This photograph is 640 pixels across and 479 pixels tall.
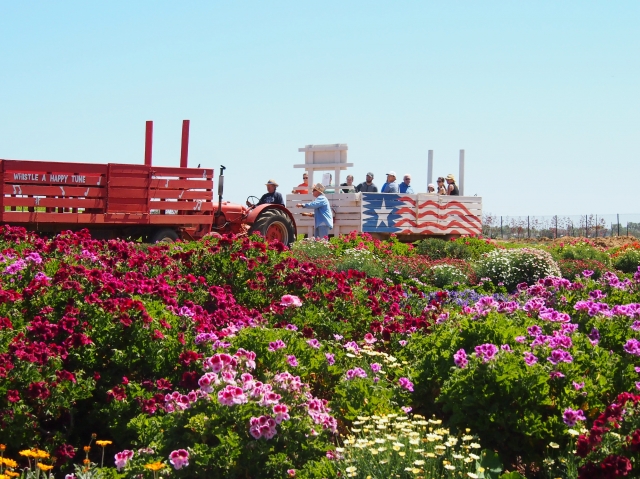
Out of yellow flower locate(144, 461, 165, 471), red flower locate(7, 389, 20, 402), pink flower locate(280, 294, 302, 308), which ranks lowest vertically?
yellow flower locate(144, 461, 165, 471)

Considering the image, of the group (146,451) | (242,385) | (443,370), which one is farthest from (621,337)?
(146,451)

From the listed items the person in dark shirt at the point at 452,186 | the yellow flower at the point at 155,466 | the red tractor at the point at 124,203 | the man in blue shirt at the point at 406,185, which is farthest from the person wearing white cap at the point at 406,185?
the yellow flower at the point at 155,466

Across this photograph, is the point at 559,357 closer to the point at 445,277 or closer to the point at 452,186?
the point at 445,277

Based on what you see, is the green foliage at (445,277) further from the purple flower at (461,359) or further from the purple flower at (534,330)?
the purple flower at (461,359)

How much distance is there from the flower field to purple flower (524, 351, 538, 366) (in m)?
0.03

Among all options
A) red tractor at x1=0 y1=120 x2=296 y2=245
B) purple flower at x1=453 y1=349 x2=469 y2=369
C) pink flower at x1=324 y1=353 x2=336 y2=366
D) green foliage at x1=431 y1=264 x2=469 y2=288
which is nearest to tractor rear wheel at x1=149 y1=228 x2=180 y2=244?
red tractor at x1=0 y1=120 x2=296 y2=245

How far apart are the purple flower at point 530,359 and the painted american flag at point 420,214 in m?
15.8

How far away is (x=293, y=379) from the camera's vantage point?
426cm

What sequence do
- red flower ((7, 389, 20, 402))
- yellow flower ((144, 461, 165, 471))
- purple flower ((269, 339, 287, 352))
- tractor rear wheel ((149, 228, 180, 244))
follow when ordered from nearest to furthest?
yellow flower ((144, 461, 165, 471)) < red flower ((7, 389, 20, 402)) < purple flower ((269, 339, 287, 352)) < tractor rear wheel ((149, 228, 180, 244))

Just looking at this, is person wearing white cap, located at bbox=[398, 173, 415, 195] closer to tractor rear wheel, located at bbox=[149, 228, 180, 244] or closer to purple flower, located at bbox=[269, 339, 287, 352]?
tractor rear wheel, located at bbox=[149, 228, 180, 244]

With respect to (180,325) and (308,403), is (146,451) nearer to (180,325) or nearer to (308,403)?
(308,403)

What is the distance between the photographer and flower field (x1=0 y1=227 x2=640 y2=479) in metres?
3.97

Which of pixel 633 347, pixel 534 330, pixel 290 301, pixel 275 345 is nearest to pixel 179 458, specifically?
pixel 275 345

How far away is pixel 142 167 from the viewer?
13641 mm
